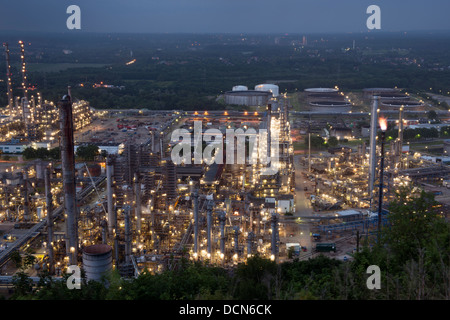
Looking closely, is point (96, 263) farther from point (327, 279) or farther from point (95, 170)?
point (95, 170)

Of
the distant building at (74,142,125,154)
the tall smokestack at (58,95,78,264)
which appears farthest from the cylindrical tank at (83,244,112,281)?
the distant building at (74,142,125,154)

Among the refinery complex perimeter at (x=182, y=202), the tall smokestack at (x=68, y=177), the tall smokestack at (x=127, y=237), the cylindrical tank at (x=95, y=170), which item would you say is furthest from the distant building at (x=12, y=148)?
the tall smokestack at (x=127, y=237)

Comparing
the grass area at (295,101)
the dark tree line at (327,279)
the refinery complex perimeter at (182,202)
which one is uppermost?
the grass area at (295,101)

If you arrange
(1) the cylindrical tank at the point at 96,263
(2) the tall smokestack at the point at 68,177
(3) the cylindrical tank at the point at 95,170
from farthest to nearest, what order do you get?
(3) the cylindrical tank at the point at 95,170
(2) the tall smokestack at the point at 68,177
(1) the cylindrical tank at the point at 96,263

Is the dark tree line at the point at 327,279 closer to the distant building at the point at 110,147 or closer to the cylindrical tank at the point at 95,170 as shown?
the cylindrical tank at the point at 95,170

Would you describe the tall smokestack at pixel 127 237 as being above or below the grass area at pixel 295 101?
below

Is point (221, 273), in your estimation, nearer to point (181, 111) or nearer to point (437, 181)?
point (437, 181)

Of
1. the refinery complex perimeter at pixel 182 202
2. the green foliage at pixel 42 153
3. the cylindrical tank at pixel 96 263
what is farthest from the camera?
the green foliage at pixel 42 153

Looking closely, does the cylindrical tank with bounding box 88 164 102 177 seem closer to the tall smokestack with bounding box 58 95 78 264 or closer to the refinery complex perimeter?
the refinery complex perimeter
